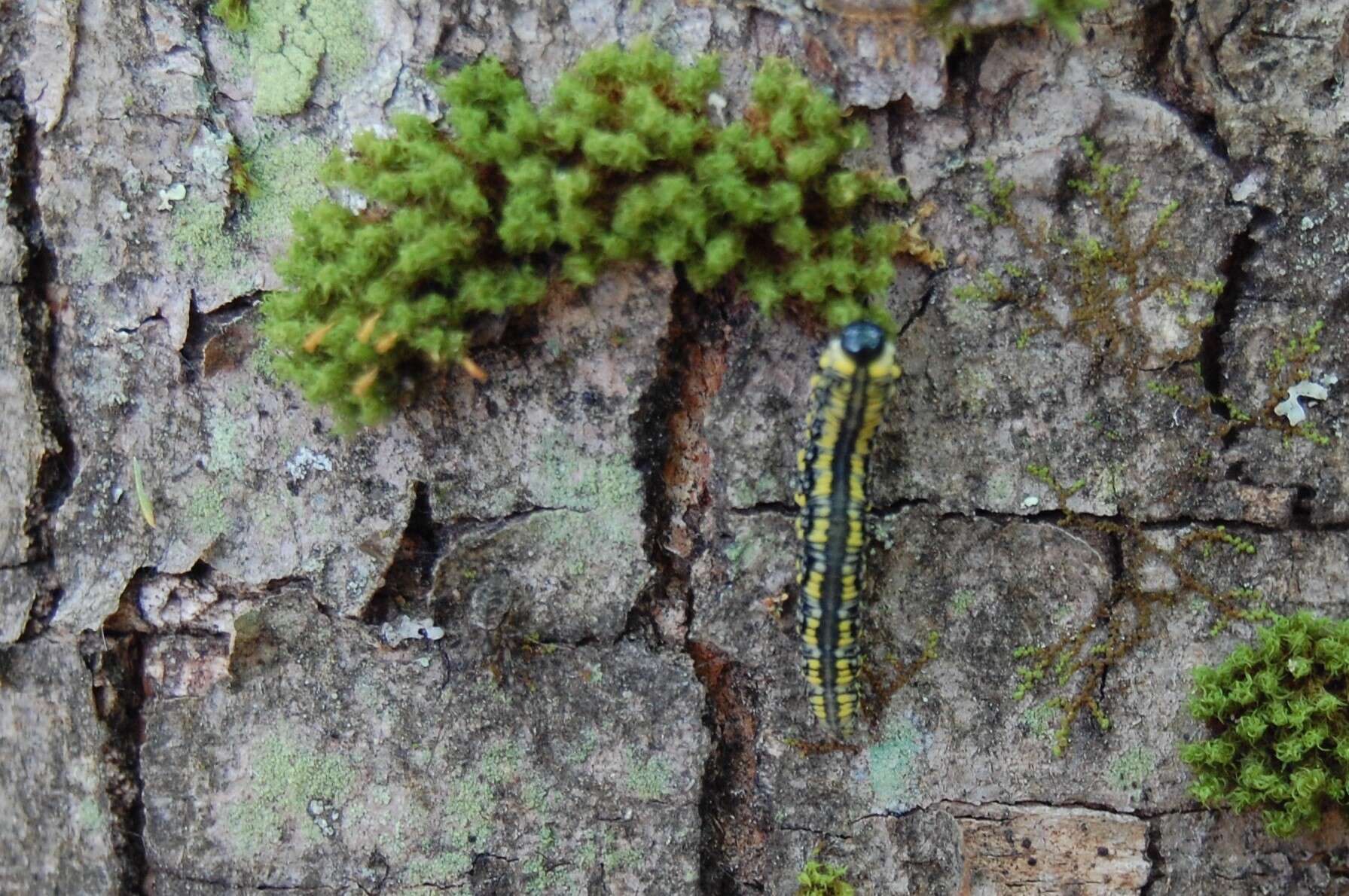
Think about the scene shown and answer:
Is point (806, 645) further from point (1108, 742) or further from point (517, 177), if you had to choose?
point (517, 177)

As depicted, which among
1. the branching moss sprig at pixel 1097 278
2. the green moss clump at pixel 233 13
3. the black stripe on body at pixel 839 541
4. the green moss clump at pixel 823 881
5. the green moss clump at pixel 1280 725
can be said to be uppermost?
the green moss clump at pixel 233 13

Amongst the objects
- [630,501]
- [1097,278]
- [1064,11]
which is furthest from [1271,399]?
[630,501]

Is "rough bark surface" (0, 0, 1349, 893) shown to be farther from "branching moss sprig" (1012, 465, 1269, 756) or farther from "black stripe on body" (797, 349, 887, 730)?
"black stripe on body" (797, 349, 887, 730)

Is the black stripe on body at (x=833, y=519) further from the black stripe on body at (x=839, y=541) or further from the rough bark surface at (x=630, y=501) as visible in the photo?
the rough bark surface at (x=630, y=501)

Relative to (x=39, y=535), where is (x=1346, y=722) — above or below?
below

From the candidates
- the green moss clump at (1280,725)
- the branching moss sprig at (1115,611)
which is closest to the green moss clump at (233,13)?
the branching moss sprig at (1115,611)

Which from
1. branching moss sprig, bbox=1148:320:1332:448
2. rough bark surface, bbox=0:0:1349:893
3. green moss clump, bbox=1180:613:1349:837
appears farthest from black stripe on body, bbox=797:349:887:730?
green moss clump, bbox=1180:613:1349:837

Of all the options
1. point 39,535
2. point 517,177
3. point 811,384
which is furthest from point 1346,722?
point 39,535
